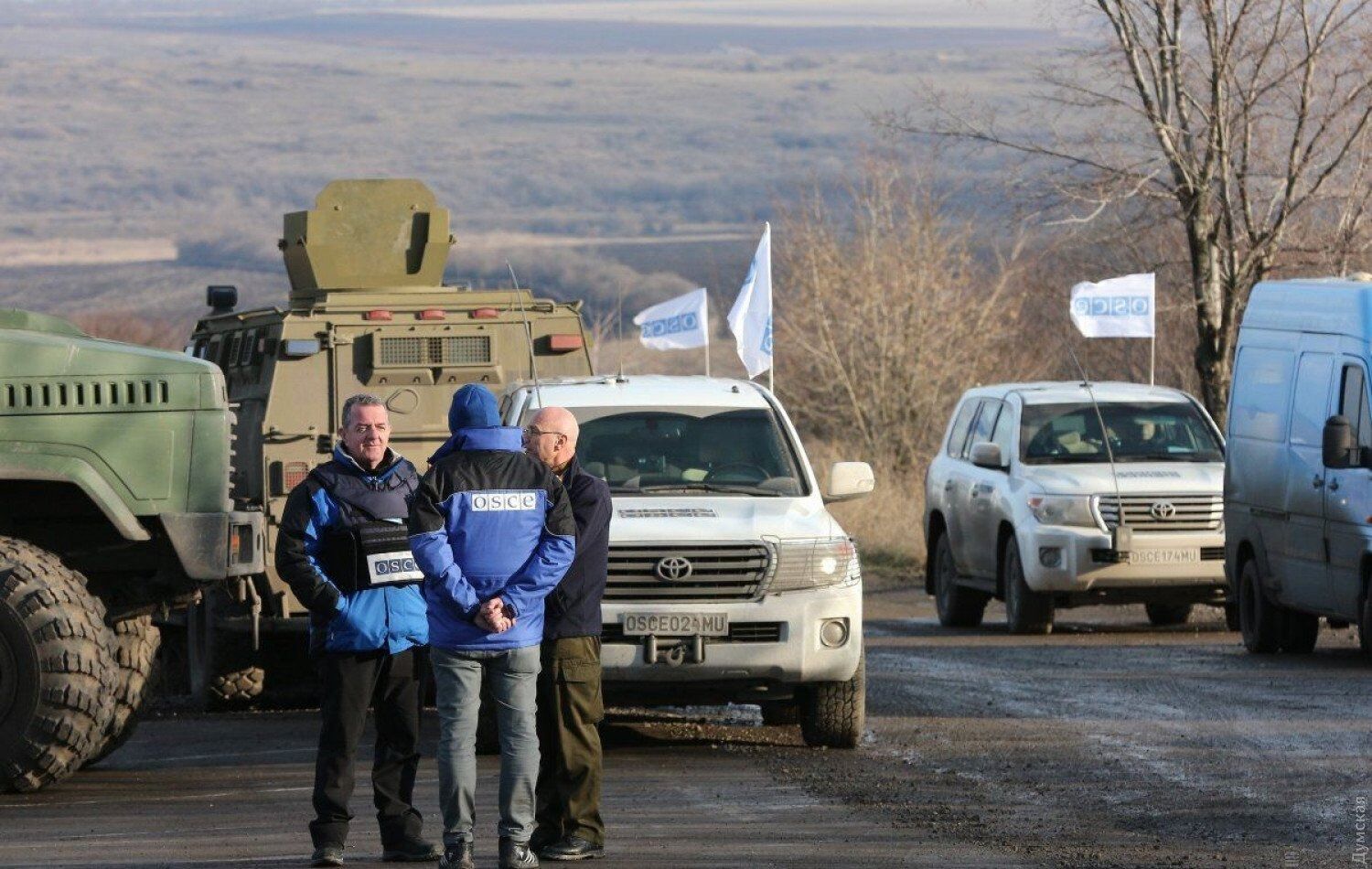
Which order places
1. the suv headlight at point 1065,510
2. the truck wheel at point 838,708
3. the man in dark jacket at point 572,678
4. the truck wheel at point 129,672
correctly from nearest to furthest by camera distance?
1. the man in dark jacket at point 572,678
2. the truck wheel at point 129,672
3. the truck wheel at point 838,708
4. the suv headlight at point 1065,510

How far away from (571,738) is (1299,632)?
30.3 ft

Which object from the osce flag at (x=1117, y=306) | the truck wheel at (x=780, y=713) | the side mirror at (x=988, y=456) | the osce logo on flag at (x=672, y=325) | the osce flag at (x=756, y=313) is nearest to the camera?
the truck wheel at (x=780, y=713)

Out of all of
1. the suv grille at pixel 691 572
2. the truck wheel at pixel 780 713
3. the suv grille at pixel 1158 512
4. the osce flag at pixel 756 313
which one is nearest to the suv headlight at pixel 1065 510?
the suv grille at pixel 1158 512

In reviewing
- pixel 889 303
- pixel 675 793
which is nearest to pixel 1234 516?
pixel 675 793

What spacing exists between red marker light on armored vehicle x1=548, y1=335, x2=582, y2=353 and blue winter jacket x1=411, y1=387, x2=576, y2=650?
7.06 m

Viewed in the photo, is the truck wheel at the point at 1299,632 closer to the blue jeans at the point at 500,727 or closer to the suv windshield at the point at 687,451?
the suv windshield at the point at 687,451

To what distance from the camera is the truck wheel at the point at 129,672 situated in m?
11.4

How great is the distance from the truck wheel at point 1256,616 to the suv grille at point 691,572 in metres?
6.10

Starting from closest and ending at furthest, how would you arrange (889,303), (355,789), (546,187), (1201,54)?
(355,789) < (1201,54) < (889,303) < (546,187)

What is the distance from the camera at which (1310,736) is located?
1205 centimetres

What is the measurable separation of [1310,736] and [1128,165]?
15.1 m

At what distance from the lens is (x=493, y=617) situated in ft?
27.6

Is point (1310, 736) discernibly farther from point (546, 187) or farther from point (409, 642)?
point (546, 187)

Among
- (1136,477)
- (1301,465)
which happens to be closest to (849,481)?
(1301,465)
